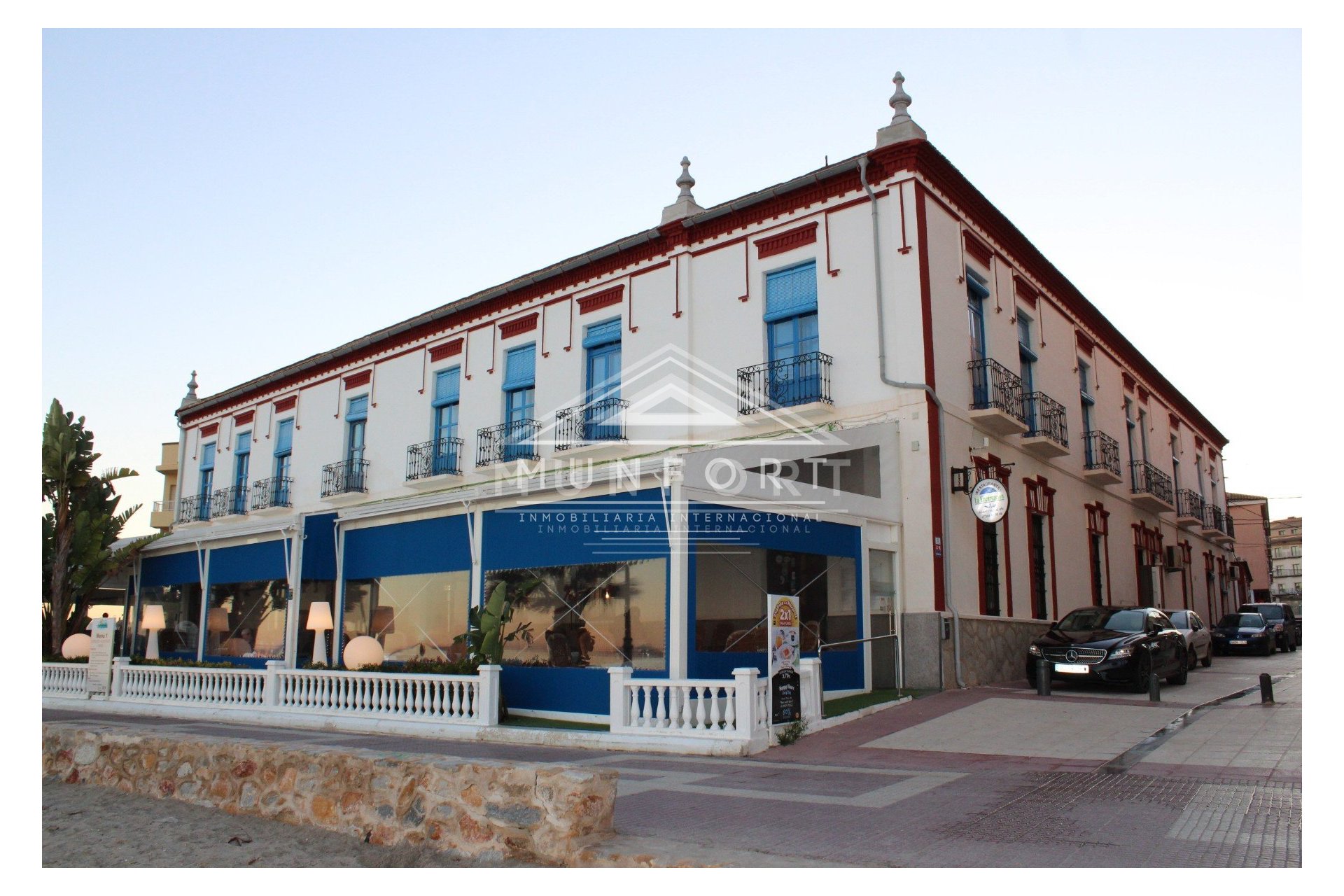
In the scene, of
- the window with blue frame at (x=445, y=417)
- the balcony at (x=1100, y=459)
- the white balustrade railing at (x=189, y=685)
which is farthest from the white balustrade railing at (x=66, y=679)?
the balcony at (x=1100, y=459)

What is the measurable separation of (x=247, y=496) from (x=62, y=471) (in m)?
7.71

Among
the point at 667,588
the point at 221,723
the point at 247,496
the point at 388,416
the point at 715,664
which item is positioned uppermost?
the point at 388,416

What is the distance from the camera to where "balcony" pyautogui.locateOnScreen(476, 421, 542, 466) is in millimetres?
20047

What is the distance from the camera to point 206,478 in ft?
99.1

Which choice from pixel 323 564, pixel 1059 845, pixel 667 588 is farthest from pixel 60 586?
pixel 1059 845

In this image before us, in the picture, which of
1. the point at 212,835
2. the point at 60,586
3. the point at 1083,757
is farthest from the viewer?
the point at 60,586

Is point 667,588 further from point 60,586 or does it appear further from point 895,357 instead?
point 60,586

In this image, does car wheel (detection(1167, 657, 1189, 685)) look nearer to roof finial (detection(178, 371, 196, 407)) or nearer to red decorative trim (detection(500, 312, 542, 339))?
red decorative trim (detection(500, 312, 542, 339))

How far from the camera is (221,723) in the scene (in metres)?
14.5

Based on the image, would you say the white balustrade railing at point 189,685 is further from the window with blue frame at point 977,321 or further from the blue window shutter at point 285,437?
the window with blue frame at point 977,321

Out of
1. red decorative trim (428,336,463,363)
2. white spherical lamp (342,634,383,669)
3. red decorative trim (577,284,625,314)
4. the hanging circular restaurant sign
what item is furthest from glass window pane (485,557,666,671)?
red decorative trim (428,336,463,363)

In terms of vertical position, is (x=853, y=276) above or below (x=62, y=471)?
Answer: above

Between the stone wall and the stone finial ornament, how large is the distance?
1288 cm

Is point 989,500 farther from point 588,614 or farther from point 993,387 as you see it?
point 588,614
